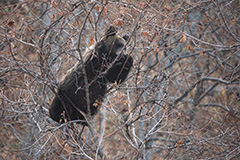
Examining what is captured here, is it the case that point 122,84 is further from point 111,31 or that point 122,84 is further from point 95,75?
point 111,31

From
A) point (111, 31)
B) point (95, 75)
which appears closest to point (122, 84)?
point (95, 75)

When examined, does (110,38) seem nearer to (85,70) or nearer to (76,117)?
(85,70)

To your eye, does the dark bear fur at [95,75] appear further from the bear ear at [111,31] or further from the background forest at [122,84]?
the background forest at [122,84]

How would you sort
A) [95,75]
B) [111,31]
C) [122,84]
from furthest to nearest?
[122,84], [95,75], [111,31]

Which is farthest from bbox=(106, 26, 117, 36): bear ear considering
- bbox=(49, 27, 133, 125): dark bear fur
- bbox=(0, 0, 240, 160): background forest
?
bbox=(0, 0, 240, 160): background forest

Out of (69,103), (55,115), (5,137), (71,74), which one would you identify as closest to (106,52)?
(71,74)

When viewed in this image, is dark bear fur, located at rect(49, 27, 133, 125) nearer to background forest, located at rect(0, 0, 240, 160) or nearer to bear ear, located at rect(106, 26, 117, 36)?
bear ear, located at rect(106, 26, 117, 36)

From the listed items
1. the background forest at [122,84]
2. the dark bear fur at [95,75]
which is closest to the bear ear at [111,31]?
the dark bear fur at [95,75]

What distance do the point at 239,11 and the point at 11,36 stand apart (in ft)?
16.2

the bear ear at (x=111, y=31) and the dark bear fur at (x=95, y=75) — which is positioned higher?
the bear ear at (x=111, y=31)

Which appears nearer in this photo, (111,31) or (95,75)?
(111,31)

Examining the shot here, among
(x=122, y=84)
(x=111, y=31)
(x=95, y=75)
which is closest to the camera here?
(x=111, y=31)

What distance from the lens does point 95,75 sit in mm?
3607

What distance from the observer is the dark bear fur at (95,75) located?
11.4ft
